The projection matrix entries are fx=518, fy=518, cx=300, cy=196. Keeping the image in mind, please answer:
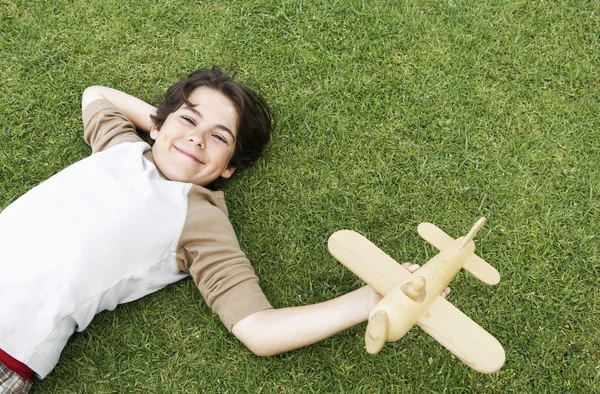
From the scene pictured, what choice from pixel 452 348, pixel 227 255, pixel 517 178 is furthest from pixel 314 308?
pixel 517 178

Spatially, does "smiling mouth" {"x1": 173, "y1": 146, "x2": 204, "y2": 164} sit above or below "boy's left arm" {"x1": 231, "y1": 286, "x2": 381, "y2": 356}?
above

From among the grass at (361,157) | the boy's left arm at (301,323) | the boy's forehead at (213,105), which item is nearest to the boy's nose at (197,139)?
the boy's forehead at (213,105)

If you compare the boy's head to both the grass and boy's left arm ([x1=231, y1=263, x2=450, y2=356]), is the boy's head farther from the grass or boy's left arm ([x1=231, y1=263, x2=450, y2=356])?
boy's left arm ([x1=231, y1=263, x2=450, y2=356])

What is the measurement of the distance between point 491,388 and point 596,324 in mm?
680

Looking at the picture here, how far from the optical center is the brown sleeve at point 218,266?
2359 mm

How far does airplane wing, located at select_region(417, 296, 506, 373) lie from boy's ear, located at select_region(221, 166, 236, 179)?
145 cm

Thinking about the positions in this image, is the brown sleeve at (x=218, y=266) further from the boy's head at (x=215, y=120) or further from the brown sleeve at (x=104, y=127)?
the brown sleeve at (x=104, y=127)

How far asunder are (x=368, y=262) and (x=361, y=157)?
1.19 meters

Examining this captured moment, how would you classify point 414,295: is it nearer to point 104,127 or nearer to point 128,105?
point 104,127

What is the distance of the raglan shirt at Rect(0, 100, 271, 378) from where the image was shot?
7.31 ft

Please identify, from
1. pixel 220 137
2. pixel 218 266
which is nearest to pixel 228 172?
pixel 220 137

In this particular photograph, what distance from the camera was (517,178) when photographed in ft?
9.89

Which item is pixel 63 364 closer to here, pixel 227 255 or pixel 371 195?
pixel 227 255

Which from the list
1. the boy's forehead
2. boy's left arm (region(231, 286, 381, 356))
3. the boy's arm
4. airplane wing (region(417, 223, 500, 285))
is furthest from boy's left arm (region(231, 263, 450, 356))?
the boy's arm
